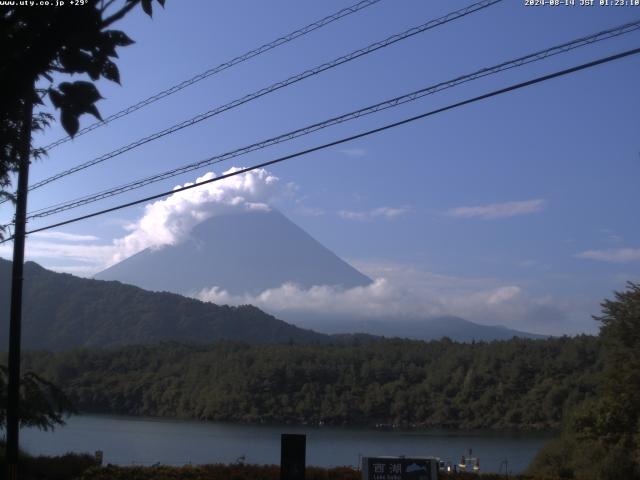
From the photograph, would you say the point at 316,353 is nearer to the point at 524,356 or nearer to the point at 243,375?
the point at 243,375

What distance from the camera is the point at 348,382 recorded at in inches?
2864

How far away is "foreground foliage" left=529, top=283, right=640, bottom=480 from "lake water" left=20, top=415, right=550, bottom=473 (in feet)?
→ 20.6

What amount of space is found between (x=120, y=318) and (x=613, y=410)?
111 meters

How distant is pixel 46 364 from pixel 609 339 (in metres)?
51.9

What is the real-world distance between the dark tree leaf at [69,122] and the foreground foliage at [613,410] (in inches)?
996

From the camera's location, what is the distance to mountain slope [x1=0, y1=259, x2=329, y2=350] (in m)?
118

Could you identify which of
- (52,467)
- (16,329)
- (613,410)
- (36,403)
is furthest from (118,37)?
(613,410)

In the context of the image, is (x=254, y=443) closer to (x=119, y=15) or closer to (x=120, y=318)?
(x=119, y=15)

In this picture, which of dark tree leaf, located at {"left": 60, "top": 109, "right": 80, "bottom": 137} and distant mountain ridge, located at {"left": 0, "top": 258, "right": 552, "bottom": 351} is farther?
distant mountain ridge, located at {"left": 0, "top": 258, "right": 552, "bottom": 351}

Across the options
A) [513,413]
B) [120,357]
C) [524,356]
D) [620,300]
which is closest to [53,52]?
[620,300]

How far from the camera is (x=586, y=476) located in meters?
24.3

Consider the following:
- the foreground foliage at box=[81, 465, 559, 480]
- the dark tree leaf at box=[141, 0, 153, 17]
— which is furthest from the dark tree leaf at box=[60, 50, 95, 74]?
the foreground foliage at box=[81, 465, 559, 480]

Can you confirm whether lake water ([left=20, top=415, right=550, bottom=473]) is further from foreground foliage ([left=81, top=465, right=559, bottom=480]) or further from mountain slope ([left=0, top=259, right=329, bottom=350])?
mountain slope ([left=0, top=259, right=329, bottom=350])

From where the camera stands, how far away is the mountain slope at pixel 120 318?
118 metres
